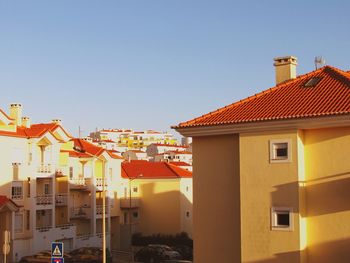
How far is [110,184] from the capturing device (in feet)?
196

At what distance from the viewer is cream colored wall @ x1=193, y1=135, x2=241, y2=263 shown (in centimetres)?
2450

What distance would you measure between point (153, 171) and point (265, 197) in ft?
141

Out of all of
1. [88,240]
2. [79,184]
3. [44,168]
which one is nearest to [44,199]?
[44,168]

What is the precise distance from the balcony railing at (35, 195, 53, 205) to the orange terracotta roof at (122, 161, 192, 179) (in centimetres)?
1527

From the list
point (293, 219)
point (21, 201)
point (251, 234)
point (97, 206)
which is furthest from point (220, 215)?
point (97, 206)

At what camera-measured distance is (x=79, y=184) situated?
178 ft

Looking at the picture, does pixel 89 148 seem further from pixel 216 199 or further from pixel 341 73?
pixel 341 73

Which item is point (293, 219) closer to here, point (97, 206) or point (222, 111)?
point (222, 111)

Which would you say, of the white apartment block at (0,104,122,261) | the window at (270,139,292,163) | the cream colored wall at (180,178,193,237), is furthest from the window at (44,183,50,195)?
Answer: the window at (270,139,292,163)

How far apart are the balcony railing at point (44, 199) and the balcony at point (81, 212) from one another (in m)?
4.52

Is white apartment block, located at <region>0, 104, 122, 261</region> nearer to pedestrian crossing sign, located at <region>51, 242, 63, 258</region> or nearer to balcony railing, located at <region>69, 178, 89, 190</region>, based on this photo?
balcony railing, located at <region>69, 178, 89, 190</region>

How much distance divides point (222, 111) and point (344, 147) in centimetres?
561

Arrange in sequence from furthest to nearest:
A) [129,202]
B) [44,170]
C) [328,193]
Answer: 1. [129,202]
2. [44,170]
3. [328,193]

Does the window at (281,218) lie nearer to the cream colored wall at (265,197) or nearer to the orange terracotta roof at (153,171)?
the cream colored wall at (265,197)
